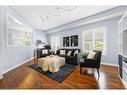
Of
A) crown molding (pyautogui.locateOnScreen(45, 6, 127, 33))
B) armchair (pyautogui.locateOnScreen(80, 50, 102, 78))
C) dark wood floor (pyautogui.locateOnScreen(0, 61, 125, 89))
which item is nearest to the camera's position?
dark wood floor (pyautogui.locateOnScreen(0, 61, 125, 89))

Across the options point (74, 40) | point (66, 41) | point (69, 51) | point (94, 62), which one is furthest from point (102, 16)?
point (66, 41)

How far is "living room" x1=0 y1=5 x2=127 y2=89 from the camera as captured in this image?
2443 millimetres

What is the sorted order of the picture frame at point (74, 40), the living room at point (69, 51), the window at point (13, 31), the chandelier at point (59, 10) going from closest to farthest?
the living room at point (69, 51) < the chandelier at point (59, 10) < the window at point (13, 31) < the picture frame at point (74, 40)

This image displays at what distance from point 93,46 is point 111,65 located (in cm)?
134

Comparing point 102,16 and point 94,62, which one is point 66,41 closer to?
point 102,16

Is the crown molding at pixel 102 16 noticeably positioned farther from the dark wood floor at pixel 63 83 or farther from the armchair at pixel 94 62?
the dark wood floor at pixel 63 83

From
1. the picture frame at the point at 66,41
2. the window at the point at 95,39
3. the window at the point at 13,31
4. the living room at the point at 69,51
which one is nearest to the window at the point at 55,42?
the living room at the point at 69,51

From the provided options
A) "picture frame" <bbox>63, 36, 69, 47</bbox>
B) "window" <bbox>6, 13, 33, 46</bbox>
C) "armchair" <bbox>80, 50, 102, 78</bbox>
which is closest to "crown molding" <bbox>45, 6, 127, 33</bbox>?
"picture frame" <bbox>63, 36, 69, 47</bbox>

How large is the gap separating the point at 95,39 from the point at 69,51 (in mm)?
1581

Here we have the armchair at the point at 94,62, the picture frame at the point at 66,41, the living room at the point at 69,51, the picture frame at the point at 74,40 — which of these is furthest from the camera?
the picture frame at the point at 66,41

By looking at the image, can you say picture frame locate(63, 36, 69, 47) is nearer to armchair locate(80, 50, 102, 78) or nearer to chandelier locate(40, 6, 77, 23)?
chandelier locate(40, 6, 77, 23)

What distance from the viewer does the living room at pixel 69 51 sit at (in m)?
2.44

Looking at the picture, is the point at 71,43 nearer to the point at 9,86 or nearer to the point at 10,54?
the point at 10,54
